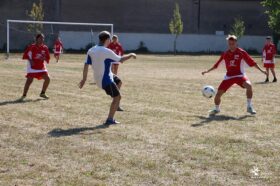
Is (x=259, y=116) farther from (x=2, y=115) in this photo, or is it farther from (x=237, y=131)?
(x=2, y=115)

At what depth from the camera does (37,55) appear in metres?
15.2

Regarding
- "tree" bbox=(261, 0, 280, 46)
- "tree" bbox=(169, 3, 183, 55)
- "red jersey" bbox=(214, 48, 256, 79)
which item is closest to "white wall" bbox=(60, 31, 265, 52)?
"tree" bbox=(169, 3, 183, 55)

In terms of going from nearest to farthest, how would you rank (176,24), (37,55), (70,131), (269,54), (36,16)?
(70,131), (37,55), (269,54), (36,16), (176,24)

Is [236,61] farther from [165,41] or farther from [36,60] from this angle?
[165,41]

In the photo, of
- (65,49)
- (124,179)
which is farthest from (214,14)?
(124,179)

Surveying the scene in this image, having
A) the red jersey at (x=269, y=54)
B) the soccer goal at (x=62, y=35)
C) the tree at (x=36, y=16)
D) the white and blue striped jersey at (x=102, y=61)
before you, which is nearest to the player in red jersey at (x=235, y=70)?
the white and blue striped jersey at (x=102, y=61)

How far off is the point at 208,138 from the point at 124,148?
164 centimetres

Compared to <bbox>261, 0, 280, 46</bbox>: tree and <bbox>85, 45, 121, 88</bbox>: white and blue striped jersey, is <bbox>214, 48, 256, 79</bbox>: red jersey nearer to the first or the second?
<bbox>85, 45, 121, 88</bbox>: white and blue striped jersey

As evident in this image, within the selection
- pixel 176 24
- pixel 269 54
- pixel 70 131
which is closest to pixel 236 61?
pixel 70 131

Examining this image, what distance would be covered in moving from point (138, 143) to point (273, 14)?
52.9 meters

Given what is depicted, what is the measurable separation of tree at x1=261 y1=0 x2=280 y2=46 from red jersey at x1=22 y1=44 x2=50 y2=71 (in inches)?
1810

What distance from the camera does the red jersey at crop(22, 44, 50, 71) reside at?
15102 mm

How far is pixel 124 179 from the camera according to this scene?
661 cm

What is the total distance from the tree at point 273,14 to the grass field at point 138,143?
44.4 meters
